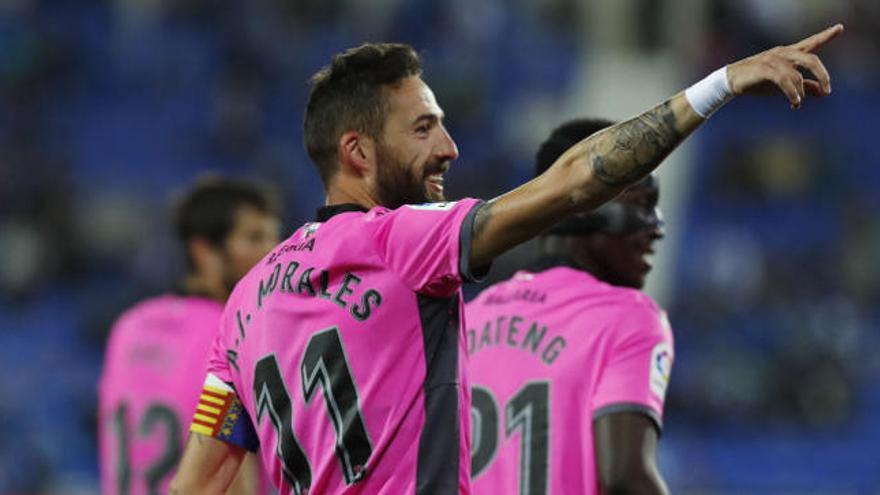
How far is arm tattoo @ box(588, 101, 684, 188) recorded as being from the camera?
129 inches

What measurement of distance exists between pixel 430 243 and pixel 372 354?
338 millimetres

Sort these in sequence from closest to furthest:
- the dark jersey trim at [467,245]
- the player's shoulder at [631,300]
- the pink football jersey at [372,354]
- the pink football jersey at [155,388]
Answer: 1. the dark jersey trim at [467,245]
2. the pink football jersey at [372,354]
3. the player's shoulder at [631,300]
4. the pink football jersey at [155,388]

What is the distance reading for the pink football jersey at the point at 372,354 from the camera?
353 cm

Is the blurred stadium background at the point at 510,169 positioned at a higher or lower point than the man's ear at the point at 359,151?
higher

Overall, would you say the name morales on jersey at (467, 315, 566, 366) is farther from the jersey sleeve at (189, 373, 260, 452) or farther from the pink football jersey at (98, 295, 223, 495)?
the pink football jersey at (98, 295, 223, 495)

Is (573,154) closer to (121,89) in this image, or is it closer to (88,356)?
(88,356)

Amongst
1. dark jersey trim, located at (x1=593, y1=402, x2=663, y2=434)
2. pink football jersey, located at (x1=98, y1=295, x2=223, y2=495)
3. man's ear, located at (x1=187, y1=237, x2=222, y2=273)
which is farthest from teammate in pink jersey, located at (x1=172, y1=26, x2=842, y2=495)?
man's ear, located at (x1=187, y1=237, x2=222, y2=273)

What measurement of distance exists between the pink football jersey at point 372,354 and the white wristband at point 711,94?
52 cm

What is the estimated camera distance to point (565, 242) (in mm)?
4789

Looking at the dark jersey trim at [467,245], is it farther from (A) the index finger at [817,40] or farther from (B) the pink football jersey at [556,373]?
(B) the pink football jersey at [556,373]

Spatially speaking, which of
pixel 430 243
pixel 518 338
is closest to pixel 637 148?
pixel 430 243

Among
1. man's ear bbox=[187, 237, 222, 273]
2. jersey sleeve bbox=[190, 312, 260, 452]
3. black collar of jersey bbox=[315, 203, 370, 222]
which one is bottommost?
jersey sleeve bbox=[190, 312, 260, 452]

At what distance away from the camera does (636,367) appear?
14.4ft

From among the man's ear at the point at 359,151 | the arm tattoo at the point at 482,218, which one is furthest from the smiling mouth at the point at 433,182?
the arm tattoo at the point at 482,218
